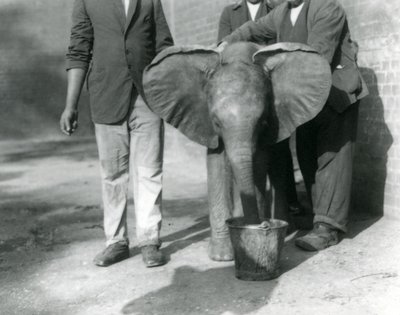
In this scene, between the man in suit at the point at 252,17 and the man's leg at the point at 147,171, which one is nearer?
the man's leg at the point at 147,171

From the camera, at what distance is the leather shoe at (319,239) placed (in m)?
5.35

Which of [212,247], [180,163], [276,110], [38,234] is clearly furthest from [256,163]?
[180,163]

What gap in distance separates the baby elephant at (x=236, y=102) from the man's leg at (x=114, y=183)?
395 millimetres

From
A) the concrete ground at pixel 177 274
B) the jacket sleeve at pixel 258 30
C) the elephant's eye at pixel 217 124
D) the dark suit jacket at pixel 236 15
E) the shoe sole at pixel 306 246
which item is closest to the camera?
the concrete ground at pixel 177 274

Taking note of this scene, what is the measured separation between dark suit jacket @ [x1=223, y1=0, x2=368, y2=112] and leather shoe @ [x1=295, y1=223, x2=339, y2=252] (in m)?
1.02

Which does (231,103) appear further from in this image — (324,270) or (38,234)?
(38,234)

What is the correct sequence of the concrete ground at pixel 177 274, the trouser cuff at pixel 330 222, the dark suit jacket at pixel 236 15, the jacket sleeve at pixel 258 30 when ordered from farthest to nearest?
1. the dark suit jacket at pixel 236 15
2. the jacket sleeve at pixel 258 30
3. the trouser cuff at pixel 330 222
4. the concrete ground at pixel 177 274

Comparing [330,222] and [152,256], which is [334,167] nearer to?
[330,222]

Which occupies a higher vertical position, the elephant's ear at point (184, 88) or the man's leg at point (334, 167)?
the elephant's ear at point (184, 88)

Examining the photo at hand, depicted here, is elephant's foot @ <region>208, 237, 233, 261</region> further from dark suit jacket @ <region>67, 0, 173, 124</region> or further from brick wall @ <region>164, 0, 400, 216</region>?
brick wall @ <region>164, 0, 400, 216</region>

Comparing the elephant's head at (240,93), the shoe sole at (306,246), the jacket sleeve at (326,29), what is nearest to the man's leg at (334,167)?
the shoe sole at (306,246)

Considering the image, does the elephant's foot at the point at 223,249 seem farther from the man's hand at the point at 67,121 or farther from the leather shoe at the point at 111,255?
the man's hand at the point at 67,121

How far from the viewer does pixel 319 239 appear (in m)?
5.42

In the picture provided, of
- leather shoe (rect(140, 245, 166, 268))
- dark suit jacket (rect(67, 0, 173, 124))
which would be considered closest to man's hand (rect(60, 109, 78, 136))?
dark suit jacket (rect(67, 0, 173, 124))
